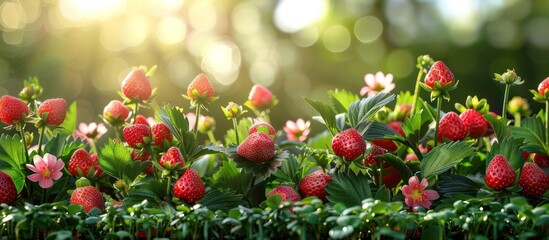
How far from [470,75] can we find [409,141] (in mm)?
13549

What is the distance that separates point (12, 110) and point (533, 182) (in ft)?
4.34

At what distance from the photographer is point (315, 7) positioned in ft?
54.9

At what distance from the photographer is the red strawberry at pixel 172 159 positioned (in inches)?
64.4

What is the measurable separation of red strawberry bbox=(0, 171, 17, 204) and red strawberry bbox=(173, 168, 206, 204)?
0.43 m

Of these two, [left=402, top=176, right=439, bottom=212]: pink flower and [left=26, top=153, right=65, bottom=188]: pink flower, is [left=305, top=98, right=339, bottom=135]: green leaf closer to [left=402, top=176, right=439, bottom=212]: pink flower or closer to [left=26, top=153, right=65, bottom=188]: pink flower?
[left=402, top=176, right=439, bottom=212]: pink flower

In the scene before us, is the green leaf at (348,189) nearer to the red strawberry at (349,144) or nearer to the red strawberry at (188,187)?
the red strawberry at (349,144)

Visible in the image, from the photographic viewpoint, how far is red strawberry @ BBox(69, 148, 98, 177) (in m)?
1.78

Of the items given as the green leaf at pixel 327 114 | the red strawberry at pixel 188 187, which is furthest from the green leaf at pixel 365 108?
the red strawberry at pixel 188 187

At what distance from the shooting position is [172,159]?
165cm

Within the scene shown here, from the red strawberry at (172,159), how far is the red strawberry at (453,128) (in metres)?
0.69

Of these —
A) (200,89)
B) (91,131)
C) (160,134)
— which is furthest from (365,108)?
(91,131)

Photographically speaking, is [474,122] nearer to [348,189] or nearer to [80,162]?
[348,189]

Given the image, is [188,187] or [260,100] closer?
[188,187]

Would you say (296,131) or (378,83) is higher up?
(378,83)
